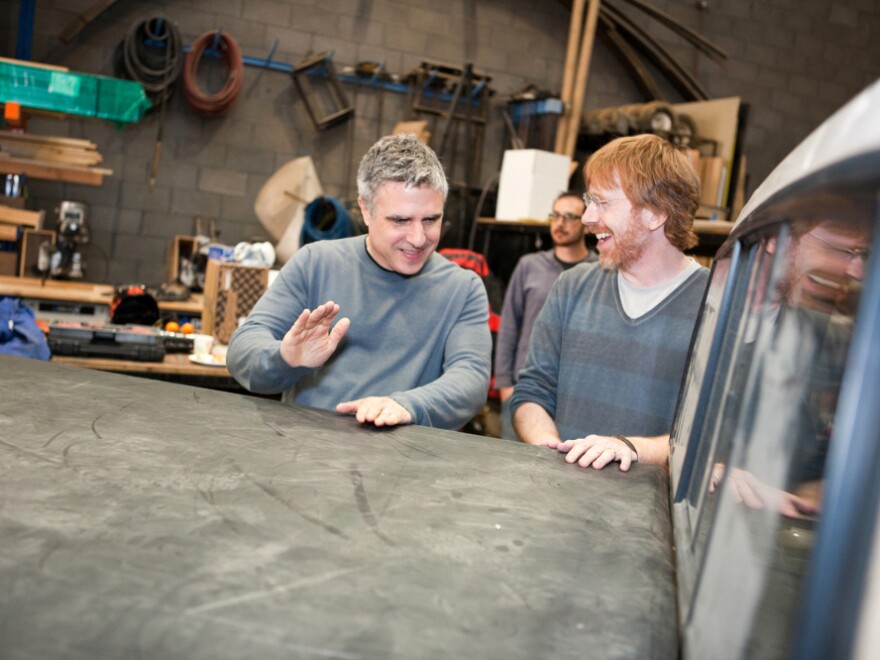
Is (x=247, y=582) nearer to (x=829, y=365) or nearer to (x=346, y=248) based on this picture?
(x=829, y=365)

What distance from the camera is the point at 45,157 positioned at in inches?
184

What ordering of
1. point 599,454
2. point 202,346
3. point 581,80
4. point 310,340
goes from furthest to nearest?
point 581,80
point 202,346
point 310,340
point 599,454

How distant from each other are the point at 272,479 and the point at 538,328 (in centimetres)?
109

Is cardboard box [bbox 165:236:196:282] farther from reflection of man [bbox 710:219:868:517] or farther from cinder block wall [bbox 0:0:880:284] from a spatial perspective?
reflection of man [bbox 710:219:868:517]

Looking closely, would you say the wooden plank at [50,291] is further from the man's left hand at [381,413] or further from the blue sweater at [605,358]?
the man's left hand at [381,413]

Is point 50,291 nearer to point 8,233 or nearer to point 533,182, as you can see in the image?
point 8,233

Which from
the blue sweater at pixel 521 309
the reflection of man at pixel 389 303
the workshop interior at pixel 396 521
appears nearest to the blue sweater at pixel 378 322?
the reflection of man at pixel 389 303

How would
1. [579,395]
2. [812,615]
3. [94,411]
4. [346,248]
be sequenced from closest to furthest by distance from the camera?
[812,615] < [94,411] < [579,395] < [346,248]

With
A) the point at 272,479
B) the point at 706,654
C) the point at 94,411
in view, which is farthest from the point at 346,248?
the point at 706,654

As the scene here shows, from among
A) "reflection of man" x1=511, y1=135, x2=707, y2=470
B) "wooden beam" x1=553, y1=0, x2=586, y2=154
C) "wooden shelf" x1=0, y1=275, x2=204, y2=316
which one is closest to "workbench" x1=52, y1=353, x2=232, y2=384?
"wooden shelf" x1=0, y1=275, x2=204, y2=316

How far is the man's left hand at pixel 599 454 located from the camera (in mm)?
1142

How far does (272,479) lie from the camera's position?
0.89 meters

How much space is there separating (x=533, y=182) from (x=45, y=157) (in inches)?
113

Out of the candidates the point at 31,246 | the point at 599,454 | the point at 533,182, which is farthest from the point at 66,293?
the point at 599,454
